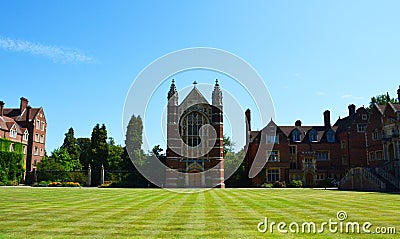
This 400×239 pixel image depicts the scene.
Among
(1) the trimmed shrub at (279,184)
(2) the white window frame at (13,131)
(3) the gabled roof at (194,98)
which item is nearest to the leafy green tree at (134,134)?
(3) the gabled roof at (194,98)

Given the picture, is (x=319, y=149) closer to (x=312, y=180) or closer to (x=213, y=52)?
(x=312, y=180)

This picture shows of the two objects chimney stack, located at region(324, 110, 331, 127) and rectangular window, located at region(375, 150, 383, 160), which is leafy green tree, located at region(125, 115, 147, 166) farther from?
rectangular window, located at region(375, 150, 383, 160)

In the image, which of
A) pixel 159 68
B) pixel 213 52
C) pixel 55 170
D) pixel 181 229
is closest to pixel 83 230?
pixel 181 229

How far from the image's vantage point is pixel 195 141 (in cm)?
5019

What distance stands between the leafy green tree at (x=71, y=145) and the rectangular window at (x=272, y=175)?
4485cm

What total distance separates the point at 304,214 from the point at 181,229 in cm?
523

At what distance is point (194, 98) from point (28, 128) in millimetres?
27092

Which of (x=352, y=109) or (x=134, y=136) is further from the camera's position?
(x=134, y=136)

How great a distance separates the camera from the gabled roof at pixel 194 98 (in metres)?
51.4

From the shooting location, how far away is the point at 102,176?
157 ft

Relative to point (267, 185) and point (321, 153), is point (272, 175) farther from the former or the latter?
point (321, 153)

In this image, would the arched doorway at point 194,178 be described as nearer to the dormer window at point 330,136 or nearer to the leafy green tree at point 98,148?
the leafy green tree at point 98,148

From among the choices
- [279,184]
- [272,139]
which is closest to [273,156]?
[272,139]

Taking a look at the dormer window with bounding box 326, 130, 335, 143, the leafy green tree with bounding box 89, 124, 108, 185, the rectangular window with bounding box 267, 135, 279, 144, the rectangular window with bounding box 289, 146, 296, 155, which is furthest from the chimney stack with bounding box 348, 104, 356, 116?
the leafy green tree with bounding box 89, 124, 108, 185
